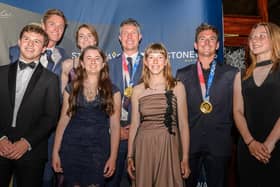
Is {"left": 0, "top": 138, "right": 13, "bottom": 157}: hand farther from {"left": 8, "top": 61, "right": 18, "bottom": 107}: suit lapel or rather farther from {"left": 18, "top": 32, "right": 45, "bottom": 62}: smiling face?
{"left": 18, "top": 32, "right": 45, "bottom": 62}: smiling face

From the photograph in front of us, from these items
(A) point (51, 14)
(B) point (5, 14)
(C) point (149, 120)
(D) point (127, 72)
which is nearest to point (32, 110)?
(C) point (149, 120)

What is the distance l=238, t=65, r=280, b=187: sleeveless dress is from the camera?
2711 millimetres

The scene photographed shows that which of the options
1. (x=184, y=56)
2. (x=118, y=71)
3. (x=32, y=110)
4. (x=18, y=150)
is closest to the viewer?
(x=18, y=150)

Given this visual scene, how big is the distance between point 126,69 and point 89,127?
38.9 inches

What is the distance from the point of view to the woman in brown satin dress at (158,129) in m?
2.73

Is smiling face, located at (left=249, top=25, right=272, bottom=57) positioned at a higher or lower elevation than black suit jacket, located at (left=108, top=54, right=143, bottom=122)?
higher

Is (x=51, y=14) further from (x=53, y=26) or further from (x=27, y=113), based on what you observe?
(x=27, y=113)

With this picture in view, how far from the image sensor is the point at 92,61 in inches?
118

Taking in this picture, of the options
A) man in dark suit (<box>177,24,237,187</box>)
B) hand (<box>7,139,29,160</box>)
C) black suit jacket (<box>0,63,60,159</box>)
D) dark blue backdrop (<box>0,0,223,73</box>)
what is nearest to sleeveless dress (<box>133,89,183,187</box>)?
man in dark suit (<box>177,24,237,187</box>)

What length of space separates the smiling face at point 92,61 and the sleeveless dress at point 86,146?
0.85 feet

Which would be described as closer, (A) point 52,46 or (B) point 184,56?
(A) point 52,46

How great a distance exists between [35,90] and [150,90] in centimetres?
94

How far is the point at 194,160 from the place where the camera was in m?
3.05

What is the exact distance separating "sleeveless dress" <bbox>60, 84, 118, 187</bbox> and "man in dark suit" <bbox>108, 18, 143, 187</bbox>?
0.55m
